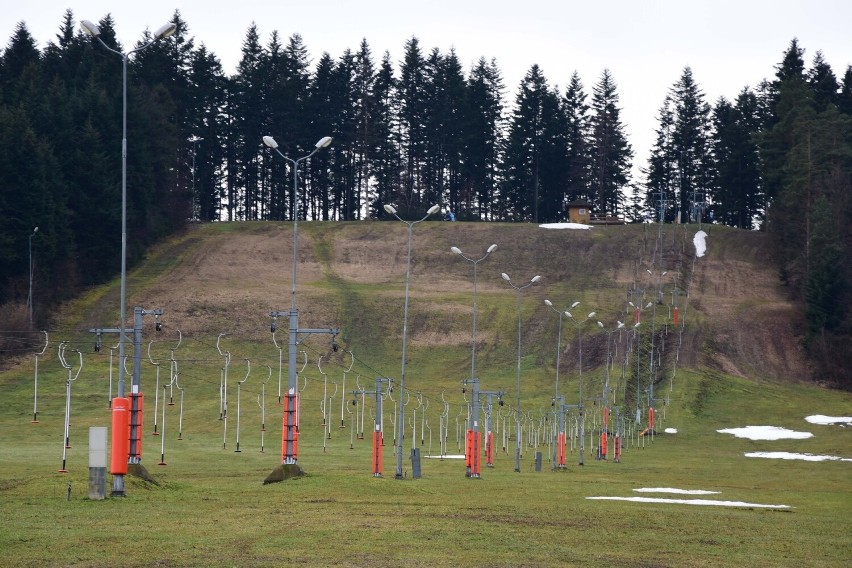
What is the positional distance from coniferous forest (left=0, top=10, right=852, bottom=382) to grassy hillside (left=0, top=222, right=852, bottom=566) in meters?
11.1

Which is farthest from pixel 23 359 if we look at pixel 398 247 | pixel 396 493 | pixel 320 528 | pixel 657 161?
pixel 657 161

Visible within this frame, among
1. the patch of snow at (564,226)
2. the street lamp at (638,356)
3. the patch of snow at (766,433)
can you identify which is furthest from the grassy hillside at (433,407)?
the patch of snow at (564,226)

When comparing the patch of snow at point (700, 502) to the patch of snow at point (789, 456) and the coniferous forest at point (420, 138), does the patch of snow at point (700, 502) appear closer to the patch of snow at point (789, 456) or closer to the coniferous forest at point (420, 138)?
the patch of snow at point (789, 456)

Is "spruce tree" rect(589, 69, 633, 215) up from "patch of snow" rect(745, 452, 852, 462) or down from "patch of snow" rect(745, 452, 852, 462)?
up

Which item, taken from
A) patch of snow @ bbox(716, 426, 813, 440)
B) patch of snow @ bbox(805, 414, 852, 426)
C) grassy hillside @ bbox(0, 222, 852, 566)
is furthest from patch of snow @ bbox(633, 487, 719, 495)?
patch of snow @ bbox(805, 414, 852, 426)

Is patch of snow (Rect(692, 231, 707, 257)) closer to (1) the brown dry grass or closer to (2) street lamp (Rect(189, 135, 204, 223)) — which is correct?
(1) the brown dry grass

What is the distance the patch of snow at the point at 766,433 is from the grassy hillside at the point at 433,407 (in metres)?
1.47

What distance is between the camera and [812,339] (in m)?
118

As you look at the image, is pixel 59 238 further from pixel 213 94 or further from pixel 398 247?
pixel 213 94

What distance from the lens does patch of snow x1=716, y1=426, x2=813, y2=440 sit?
303 ft

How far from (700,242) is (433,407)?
63.2m

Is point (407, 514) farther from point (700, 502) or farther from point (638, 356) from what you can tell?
point (638, 356)

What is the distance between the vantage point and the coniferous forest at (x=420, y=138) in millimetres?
137375

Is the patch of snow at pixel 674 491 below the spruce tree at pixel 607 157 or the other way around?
below
